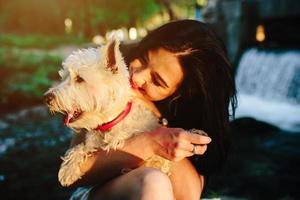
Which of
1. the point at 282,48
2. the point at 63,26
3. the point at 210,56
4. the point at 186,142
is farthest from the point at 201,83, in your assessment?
the point at 282,48

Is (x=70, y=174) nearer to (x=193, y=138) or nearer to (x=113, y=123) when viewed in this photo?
(x=113, y=123)

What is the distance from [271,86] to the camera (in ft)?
20.4

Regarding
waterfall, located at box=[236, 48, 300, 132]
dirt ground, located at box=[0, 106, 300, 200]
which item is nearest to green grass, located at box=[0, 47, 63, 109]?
dirt ground, located at box=[0, 106, 300, 200]

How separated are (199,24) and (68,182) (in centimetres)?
70

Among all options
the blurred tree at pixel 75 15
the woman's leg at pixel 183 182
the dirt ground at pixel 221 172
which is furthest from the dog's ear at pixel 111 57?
the blurred tree at pixel 75 15

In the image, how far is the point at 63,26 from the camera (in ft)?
18.8

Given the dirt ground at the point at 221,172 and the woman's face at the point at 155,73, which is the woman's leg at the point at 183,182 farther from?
the dirt ground at the point at 221,172

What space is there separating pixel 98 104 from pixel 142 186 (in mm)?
271

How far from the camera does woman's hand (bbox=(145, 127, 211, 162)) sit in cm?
117

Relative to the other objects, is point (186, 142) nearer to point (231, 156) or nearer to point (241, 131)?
point (231, 156)

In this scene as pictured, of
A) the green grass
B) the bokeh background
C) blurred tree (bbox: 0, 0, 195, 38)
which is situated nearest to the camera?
the bokeh background

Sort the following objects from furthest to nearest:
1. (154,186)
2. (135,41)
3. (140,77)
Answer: (135,41) < (140,77) < (154,186)

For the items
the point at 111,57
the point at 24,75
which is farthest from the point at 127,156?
the point at 24,75

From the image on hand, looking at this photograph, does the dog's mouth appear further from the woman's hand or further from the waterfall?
the waterfall
